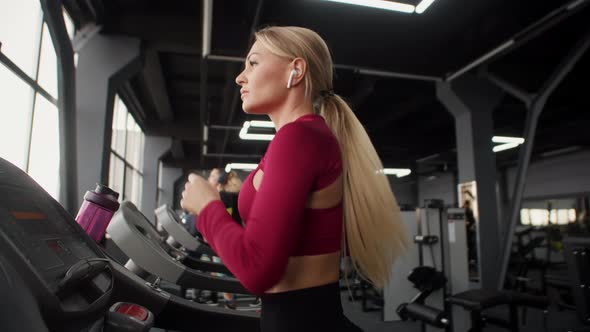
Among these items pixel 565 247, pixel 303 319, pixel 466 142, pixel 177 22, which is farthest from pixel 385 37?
pixel 303 319

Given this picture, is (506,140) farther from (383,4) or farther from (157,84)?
(157,84)

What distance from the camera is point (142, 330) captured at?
73cm

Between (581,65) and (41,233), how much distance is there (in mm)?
7548

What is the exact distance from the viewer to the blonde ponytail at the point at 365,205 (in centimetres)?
87

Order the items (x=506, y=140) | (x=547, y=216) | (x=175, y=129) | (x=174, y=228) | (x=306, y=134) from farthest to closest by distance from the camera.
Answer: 1. (x=547, y=216)
2. (x=175, y=129)
3. (x=506, y=140)
4. (x=174, y=228)
5. (x=306, y=134)

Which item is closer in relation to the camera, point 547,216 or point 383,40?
point 383,40

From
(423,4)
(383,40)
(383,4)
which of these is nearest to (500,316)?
(383,40)

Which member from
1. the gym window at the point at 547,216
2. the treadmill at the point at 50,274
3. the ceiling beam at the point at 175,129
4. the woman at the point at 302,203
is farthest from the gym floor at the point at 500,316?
the ceiling beam at the point at 175,129

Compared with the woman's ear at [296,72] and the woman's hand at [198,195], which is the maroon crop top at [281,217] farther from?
the woman's ear at [296,72]

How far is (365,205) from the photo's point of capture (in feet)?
2.86

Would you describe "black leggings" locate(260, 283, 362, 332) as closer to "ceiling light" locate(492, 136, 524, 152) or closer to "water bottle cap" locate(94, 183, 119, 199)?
"water bottle cap" locate(94, 183, 119, 199)

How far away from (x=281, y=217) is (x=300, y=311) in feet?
0.72

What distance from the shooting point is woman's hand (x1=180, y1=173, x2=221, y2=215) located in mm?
797

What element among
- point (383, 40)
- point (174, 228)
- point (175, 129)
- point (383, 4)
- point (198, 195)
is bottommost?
point (174, 228)
